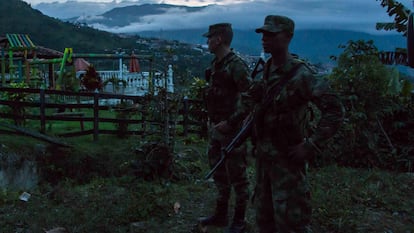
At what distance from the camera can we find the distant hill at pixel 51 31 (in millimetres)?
38719

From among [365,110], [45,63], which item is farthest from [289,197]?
[45,63]

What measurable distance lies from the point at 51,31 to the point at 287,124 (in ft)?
136

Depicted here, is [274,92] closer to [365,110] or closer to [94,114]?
[365,110]

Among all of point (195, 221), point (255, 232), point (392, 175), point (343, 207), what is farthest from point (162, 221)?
point (392, 175)

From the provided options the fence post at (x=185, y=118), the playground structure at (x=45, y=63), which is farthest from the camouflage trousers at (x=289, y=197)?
the playground structure at (x=45, y=63)

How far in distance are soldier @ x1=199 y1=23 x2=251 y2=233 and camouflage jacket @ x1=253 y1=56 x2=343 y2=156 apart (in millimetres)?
696

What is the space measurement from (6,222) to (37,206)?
1.94ft

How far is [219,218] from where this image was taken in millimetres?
4297

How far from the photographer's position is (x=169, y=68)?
6492mm

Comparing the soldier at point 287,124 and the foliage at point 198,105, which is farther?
the foliage at point 198,105

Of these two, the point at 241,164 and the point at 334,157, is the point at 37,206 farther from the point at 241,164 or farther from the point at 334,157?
the point at 334,157

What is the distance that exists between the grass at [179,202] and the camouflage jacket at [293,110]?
5.41 feet

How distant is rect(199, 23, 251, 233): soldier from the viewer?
379 centimetres

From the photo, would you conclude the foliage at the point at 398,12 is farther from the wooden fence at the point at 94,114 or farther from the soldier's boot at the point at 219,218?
the soldier's boot at the point at 219,218
